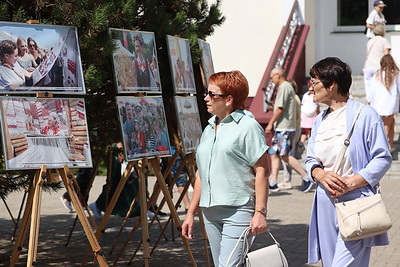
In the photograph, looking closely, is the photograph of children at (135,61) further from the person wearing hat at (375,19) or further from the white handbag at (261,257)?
the person wearing hat at (375,19)

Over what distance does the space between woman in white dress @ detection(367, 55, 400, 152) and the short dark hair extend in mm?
10154

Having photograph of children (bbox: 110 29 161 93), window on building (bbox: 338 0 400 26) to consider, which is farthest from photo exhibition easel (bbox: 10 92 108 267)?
window on building (bbox: 338 0 400 26)

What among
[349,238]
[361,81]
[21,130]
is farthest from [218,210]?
[361,81]

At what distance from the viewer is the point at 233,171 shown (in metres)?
5.52

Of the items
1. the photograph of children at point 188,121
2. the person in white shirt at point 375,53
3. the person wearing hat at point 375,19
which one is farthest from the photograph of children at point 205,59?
the person wearing hat at point 375,19

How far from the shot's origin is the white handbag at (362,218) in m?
5.09

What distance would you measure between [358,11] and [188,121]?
13.2 metres

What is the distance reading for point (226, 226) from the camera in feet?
18.0

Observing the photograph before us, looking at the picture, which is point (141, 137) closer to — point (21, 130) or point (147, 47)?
point (147, 47)

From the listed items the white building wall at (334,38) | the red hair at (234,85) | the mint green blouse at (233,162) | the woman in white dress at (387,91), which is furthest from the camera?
the white building wall at (334,38)

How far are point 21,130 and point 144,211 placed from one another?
1.47m

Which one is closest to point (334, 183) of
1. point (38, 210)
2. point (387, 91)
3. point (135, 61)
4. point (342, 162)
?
point (342, 162)

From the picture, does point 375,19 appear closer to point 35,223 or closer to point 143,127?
point 143,127

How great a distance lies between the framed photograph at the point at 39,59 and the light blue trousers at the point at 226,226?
5.21 ft
